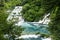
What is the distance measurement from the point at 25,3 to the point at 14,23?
27536 millimetres

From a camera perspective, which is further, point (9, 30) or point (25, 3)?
point (25, 3)

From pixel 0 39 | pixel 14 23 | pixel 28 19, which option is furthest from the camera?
pixel 28 19

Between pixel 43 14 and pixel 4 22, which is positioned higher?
pixel 4 22

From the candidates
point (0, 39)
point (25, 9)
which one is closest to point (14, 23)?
point (0, 39)

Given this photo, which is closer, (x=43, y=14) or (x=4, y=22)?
(x=43, y=14)

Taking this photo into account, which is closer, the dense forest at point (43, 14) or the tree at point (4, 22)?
the dense forest at point (43, 14)

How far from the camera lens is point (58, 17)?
11.6 feet

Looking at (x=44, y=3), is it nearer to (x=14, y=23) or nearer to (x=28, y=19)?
(x=14, y=23)

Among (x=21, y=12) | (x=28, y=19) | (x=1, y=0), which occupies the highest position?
(x=21, y=12)

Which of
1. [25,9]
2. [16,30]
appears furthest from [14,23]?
[25,9]

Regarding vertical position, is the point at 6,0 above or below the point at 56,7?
above

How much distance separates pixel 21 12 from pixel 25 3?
1.93 meters

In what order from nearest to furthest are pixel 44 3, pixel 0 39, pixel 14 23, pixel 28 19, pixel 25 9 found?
pixel 44 3, pixel 0 39, pixel 14 23, pixel 28 19, pixel 25 9

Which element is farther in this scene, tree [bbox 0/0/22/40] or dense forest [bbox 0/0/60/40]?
tree [bbox 0/0/22/40]
